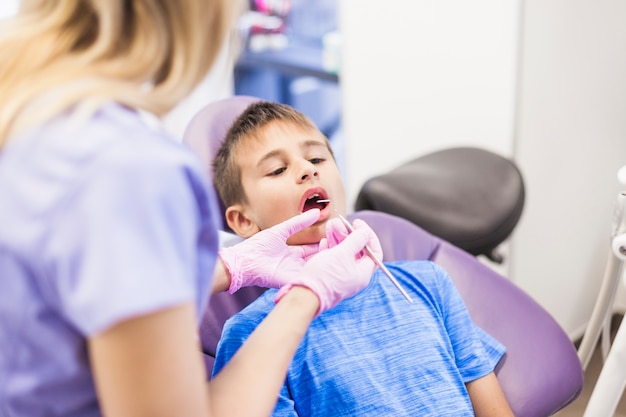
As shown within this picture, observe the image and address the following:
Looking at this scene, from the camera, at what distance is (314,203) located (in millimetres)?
1320

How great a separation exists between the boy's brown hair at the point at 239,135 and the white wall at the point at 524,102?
0.88 metres

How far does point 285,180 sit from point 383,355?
1.24 ft

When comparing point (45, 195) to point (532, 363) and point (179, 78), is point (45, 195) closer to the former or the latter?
point (179, 78)

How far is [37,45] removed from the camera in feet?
2.27

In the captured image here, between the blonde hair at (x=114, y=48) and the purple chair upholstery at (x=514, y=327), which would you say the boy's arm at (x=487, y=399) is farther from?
the blonde hair at (x=114, y=48)

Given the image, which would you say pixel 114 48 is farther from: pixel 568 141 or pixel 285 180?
pixel 568 141

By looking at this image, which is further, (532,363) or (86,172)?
(532,363)

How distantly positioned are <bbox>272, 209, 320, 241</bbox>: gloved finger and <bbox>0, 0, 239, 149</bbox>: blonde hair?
1.58 ft

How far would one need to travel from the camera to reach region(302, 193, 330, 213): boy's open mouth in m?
1.31

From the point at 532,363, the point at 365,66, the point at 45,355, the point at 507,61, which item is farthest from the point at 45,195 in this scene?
the point at 365,66

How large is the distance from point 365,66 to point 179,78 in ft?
5.78

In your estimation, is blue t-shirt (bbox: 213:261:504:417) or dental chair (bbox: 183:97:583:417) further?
dental chair (bbox: 183:97:583:417)

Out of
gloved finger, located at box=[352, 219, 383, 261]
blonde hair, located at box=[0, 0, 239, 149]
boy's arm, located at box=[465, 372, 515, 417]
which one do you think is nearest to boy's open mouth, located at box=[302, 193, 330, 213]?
gloved finger, located at box=[352, 219, 383, 261]

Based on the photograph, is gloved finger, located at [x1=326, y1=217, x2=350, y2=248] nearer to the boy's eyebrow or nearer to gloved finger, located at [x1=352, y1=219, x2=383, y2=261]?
gloved finger, located at [x1=352, y1=219, x2=383, y2=261]
